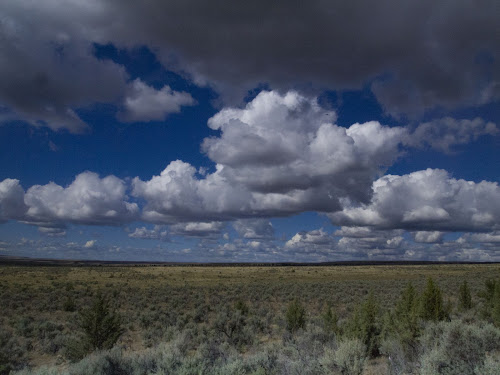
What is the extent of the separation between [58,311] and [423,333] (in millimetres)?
24195

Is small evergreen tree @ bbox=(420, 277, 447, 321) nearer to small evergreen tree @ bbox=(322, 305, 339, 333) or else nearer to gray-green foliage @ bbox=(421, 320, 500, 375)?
gray-green foliage @ bbox=(421, 320, 500, 375)

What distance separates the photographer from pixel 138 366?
309 inches

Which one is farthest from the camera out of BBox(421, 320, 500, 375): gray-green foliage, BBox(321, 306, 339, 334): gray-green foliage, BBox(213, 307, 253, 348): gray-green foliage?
BBox(213, 307, 253, 348): gray-green foliage

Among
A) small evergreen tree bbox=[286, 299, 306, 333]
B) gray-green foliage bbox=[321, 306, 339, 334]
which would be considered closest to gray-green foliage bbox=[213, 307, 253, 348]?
small evergreen tree bbox=[286, 299, 306, 333]

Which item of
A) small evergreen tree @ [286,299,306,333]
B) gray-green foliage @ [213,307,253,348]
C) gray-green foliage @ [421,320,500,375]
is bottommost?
gray-green foliage @ [213,307,253,348]

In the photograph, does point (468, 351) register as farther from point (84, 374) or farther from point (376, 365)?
point (84, 374)

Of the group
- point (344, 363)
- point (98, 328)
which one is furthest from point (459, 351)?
point (98, 328)

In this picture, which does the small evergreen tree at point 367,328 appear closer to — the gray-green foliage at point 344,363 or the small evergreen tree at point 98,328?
the gray-green foliage at point 344,363

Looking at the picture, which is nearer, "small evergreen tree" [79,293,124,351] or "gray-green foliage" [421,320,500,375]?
"gray-green foliage" [421,320,500,375]

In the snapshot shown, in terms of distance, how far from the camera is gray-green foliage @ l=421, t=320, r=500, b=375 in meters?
7.26

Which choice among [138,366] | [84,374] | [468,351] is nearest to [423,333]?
[468,351]

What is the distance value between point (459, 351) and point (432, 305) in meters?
5.08

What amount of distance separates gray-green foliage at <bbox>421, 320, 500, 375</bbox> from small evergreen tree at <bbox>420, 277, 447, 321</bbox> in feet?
9.93

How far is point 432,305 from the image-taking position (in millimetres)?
12656
